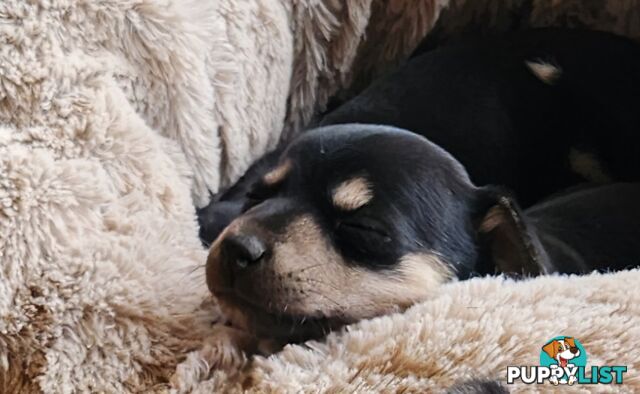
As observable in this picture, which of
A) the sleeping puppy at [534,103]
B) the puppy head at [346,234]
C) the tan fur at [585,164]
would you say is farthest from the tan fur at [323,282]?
the tan fur at [585,164]

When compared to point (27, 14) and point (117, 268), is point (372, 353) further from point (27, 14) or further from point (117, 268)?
point (27, 14)

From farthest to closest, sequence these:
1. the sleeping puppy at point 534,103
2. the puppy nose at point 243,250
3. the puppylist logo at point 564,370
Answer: the sleeping puppy at point 534,103
the puppy nose at point 243,250
the puppylist logo at point 564,370

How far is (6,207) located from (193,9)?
1.69 ft

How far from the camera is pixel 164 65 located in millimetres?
1443

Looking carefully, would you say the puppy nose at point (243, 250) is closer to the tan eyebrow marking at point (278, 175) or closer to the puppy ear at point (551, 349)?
the tan eyebrow marking at point (278, 175)

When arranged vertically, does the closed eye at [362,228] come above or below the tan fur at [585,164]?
above

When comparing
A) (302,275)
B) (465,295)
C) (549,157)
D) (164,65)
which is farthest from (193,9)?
(549,157)

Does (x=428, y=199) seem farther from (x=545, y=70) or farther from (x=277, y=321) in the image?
(x=545, y=70)

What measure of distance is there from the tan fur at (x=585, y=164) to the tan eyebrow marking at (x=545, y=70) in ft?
0.52

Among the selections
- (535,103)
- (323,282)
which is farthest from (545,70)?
(323,282)

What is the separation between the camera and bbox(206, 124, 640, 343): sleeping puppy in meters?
1.17

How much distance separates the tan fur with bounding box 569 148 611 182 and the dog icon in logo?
0.93m

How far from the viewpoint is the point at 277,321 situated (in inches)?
46.1

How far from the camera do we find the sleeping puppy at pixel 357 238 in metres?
1.17
